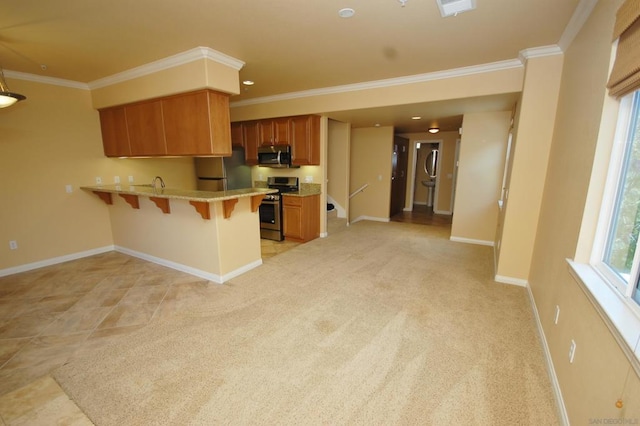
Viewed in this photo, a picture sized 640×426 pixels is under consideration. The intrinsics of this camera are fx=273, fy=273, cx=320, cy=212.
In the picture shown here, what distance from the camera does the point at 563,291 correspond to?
186cm

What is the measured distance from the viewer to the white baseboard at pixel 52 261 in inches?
143

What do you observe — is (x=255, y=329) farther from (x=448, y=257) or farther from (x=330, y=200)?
(x=330, y=200)

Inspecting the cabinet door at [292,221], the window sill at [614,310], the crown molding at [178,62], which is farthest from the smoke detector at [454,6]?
the cabinet door at [292,221]

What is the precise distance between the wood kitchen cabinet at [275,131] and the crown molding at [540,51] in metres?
3.47

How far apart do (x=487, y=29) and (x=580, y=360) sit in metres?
2.55

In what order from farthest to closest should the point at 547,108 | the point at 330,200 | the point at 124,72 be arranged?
the point at 330,200, the point at 124,72, the point at 547,108

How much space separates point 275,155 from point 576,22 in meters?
4.16

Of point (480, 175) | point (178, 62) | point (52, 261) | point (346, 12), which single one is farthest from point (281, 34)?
point (52, 261)

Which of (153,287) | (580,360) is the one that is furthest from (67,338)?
(580,360)

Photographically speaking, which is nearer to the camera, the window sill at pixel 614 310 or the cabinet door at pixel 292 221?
the window sill at pixel 614 310

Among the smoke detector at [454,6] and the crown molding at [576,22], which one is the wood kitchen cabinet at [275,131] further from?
the crown molding at [576,22]

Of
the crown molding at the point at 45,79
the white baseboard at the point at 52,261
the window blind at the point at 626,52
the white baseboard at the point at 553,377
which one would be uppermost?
the crown molding at the point at 45,79

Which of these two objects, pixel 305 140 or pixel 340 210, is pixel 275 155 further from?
pixel 340 210

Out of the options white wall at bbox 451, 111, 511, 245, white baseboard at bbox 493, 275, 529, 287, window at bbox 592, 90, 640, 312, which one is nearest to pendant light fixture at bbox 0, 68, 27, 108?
window at bbox 592, 90, 640, 312
